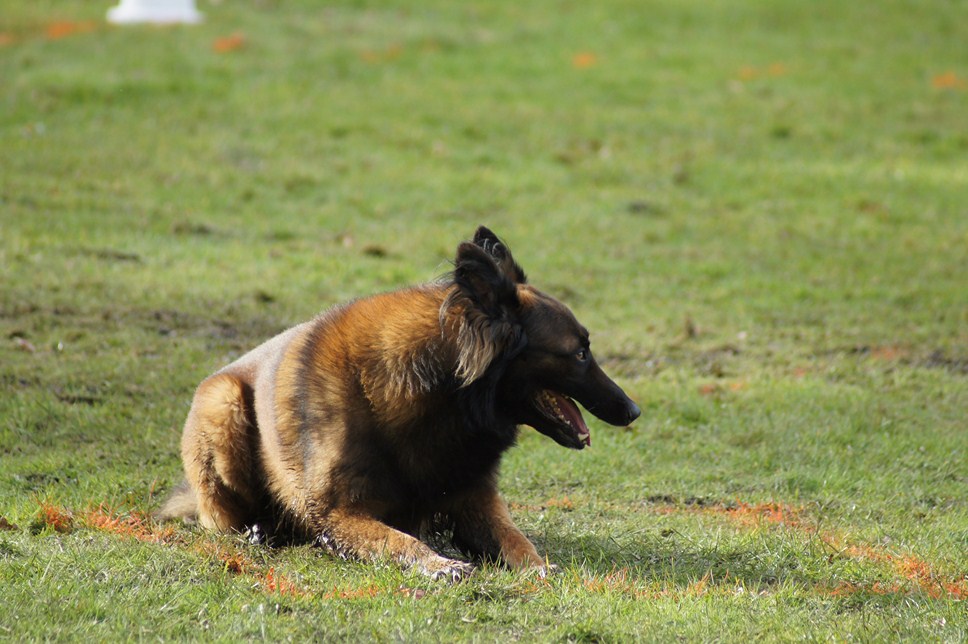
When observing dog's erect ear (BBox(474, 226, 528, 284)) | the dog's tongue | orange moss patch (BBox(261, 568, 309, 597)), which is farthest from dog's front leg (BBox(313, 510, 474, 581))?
dog's erect ear (BBox(474, 226, 528, 284))

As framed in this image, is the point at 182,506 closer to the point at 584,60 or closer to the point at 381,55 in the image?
the point at 381,55

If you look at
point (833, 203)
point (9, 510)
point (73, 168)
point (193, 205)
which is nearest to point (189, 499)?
point (9, 510)

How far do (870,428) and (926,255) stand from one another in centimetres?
617

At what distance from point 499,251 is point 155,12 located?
19714 mm

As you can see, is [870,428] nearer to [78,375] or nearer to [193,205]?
[78,375]

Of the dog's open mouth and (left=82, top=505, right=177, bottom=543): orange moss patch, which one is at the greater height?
the dog's open mouth

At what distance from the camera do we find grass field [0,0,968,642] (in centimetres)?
592

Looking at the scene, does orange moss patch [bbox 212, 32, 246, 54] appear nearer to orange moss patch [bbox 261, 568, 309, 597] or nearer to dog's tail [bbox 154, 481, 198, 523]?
dog's tail [bbox 154, 481, 198, 523]

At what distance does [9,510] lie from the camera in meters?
7.12

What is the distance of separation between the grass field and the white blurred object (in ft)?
2.17

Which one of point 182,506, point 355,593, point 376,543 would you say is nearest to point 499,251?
point 376,543

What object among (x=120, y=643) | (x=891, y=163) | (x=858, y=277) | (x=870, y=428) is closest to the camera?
(x=120, y=643)

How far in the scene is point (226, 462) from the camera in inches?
278

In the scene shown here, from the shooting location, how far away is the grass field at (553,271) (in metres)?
5.92
